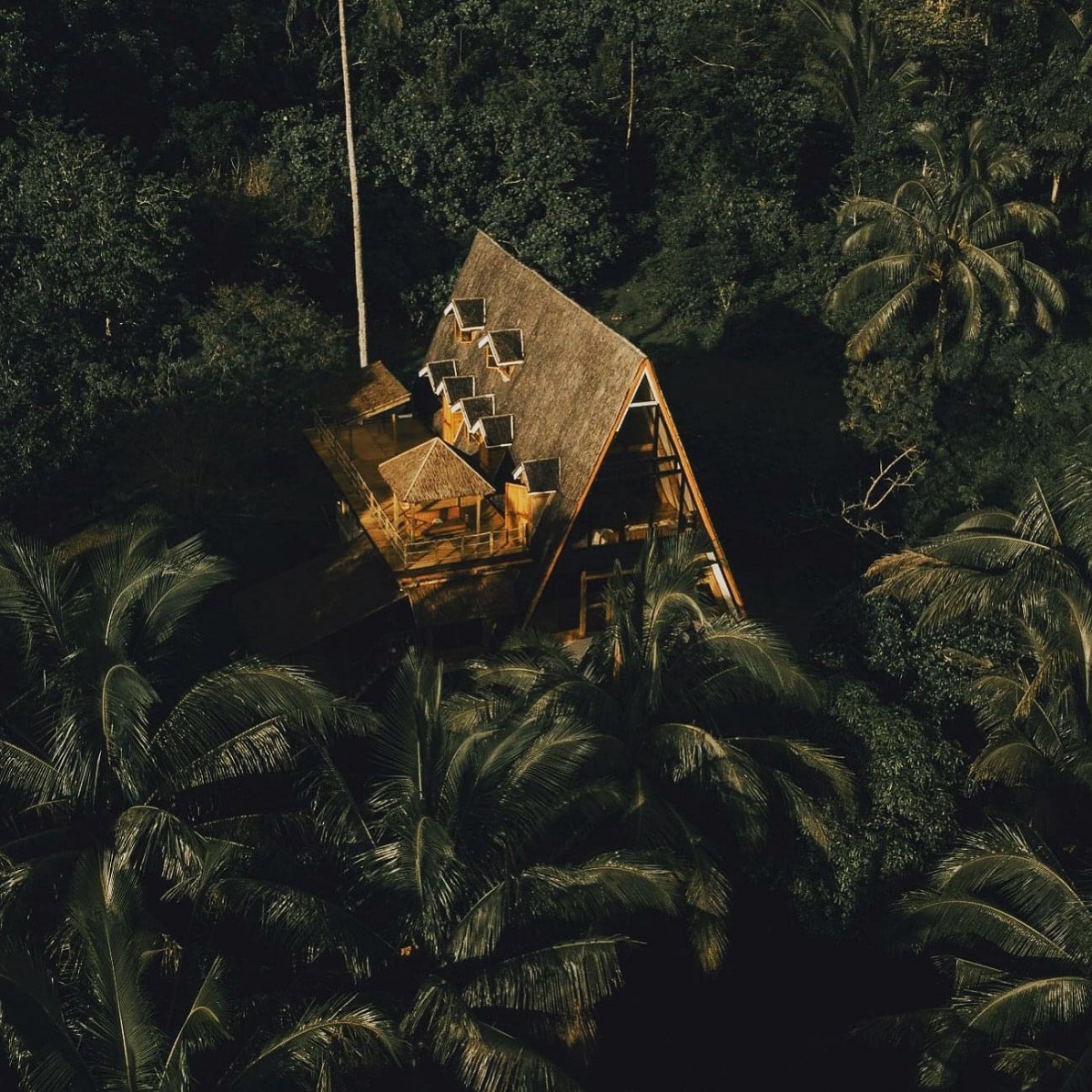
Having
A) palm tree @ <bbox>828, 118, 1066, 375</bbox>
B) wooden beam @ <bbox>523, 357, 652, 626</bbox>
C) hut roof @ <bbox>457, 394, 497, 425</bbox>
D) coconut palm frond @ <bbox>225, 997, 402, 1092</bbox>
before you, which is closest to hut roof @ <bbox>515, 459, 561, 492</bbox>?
wooden beam @ <bbox>523, 357, 652, 626</bbox>

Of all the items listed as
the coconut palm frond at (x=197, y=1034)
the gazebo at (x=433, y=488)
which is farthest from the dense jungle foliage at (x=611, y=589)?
the gazebo at (x=433, y=488)

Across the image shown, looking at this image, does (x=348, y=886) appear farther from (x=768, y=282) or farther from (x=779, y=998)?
(x=768, y=282)

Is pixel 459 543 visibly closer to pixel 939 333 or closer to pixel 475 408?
pixel 475 408

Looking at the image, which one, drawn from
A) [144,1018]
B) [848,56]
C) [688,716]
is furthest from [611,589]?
[848,56]

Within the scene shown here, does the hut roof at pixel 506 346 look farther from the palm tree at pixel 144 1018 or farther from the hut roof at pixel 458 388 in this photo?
the palm tree at pixel 144 1018

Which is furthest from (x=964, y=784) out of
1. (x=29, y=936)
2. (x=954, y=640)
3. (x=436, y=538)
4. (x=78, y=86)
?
(x=78, y=86)

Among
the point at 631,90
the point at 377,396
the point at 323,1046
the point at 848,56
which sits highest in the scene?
the point at 848,56
